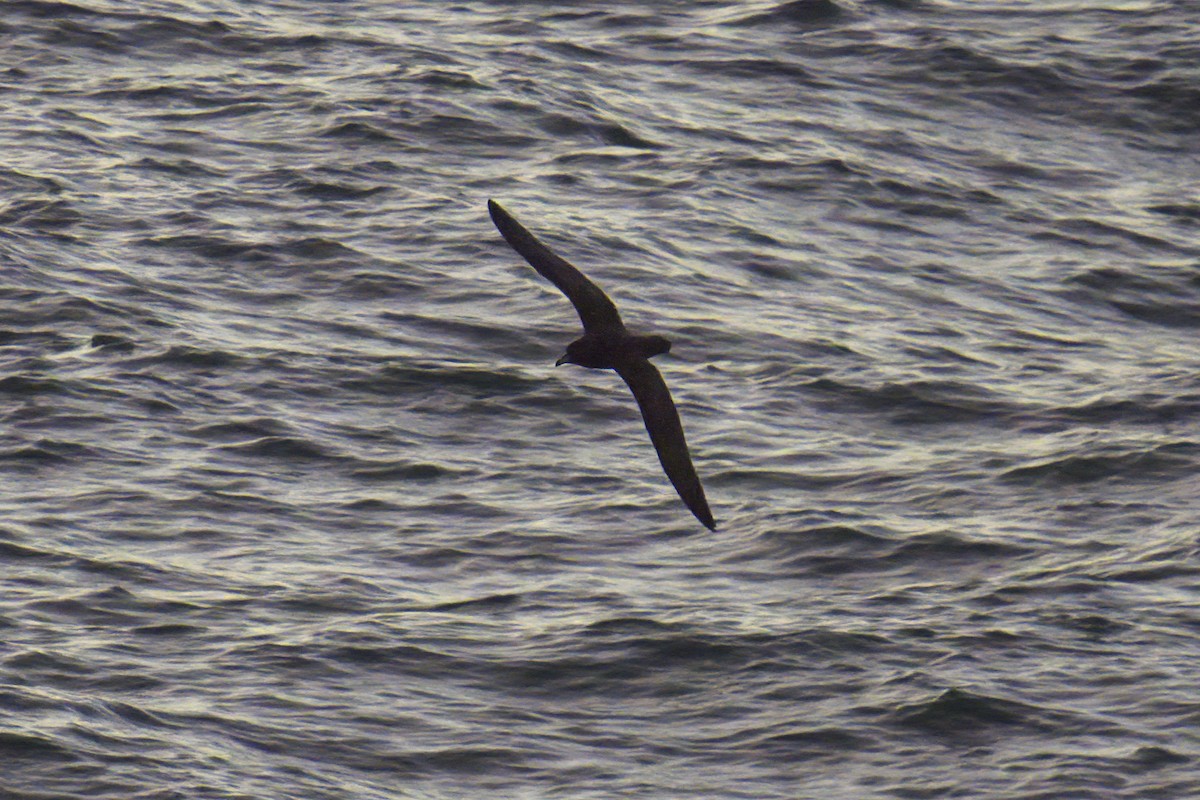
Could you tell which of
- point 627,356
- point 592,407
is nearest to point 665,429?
point 627,356

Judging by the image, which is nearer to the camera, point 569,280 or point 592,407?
point 569,280

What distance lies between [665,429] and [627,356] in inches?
19.3

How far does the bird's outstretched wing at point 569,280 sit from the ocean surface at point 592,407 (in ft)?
12.3

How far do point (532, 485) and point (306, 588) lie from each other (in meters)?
2.18

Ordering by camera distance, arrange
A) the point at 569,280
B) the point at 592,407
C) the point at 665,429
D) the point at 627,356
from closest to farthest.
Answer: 1. the point at 665,429
2. the point at 627,356
3. the point at 569,280
4. the point at 592,407

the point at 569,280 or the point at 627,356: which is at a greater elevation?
the point at 569,280

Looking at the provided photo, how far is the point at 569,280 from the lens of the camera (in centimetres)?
1274

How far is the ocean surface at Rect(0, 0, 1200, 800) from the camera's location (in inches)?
614

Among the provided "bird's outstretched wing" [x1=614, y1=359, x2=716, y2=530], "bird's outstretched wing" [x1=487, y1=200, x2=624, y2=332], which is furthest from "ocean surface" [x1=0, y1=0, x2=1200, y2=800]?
"bird's outstretched wing" [x1=487, y1=200, x2=624, y2=332]

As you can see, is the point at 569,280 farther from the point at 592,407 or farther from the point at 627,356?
the point at 592,407

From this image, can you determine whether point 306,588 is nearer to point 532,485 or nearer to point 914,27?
point 532,485

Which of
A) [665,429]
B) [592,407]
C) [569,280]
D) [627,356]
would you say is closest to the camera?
[665,429]

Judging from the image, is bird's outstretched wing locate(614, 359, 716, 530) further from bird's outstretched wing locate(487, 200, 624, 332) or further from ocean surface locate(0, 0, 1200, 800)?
ocean surface locate(0, 0, 1200, 800)

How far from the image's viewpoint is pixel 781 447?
60.7ft
